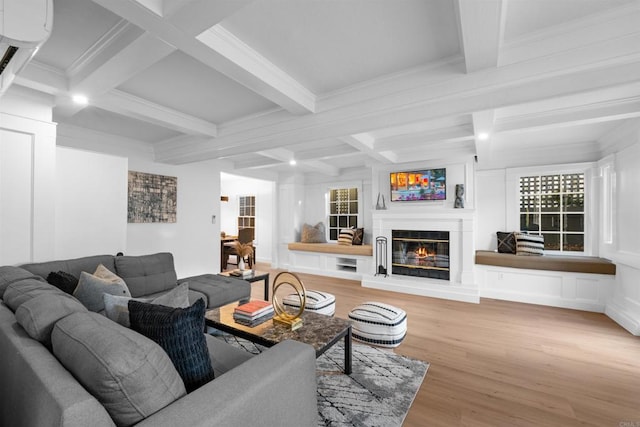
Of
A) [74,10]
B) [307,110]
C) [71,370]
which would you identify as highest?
[74,10]

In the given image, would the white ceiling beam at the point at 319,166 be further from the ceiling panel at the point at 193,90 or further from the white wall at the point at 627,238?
the white wall at the point at 627,238

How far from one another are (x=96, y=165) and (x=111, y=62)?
1.61 meters

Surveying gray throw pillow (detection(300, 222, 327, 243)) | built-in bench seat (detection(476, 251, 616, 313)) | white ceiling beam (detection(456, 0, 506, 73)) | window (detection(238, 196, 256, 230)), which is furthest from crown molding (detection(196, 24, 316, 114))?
window (detection(238, 196, 256, 230))

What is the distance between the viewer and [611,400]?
204 centimetres

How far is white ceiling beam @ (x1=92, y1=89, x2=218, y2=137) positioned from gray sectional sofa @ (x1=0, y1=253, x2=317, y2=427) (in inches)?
75.0

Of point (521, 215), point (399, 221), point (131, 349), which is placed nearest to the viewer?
point (131, 349)

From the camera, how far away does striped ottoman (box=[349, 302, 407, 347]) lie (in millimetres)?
2734

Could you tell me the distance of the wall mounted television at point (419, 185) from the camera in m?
5.00

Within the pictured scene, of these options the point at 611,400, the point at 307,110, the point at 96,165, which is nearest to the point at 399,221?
the point at 307,110

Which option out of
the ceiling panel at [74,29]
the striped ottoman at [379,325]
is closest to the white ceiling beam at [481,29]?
the ceiling panel at [74,29]

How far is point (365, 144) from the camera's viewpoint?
3850mm

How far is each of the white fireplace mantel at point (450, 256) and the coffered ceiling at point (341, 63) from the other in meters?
1.77

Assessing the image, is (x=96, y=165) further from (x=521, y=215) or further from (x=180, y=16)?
(x=521, y=215)

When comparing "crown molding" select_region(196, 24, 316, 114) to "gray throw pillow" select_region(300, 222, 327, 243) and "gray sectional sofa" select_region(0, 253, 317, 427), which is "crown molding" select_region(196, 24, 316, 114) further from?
"gray throw pillow" select_region(300, 222, 327, 243)
